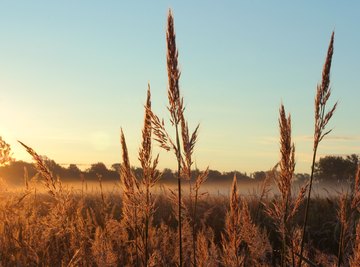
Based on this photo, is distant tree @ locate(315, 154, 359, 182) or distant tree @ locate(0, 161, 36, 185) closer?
distant tree @ locate(0, 161, 36, 185)

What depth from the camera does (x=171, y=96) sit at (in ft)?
8.03

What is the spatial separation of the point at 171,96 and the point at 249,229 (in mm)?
1716

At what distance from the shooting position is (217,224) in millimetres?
10930

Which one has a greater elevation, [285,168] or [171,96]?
[171,96]

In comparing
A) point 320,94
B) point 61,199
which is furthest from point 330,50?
point 61,199

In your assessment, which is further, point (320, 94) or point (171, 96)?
point (320, 94)

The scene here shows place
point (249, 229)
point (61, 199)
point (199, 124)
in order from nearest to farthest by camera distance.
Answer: point (199, 124) < point (61, 199) < point (249, 229)

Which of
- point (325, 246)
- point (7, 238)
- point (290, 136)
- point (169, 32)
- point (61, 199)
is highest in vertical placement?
point (169, 32)

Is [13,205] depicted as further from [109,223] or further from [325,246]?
[325,246]

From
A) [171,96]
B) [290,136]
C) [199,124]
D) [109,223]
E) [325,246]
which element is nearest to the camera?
[171,96]

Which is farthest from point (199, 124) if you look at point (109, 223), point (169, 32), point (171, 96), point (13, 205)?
point (13, 205)

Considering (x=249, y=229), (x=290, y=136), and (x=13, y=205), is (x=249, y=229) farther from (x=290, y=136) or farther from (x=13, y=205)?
(x=13, y=205)

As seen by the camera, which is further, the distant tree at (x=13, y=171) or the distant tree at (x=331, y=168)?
the distant tree at (x=331, y=168)

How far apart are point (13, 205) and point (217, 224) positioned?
524 cm
